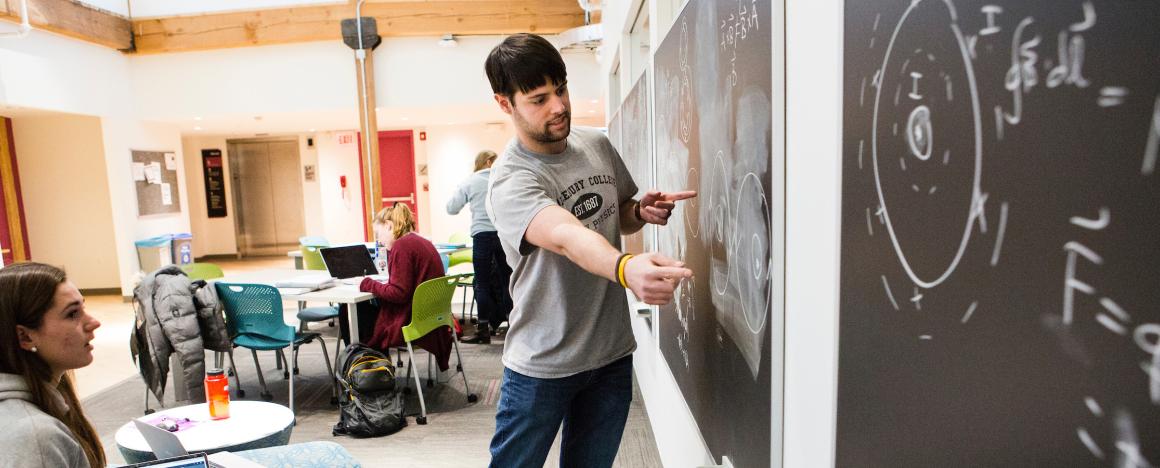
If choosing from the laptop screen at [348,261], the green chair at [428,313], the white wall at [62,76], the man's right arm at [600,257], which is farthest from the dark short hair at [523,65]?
the white wall at [62,76]

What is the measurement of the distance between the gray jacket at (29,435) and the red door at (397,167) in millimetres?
9554

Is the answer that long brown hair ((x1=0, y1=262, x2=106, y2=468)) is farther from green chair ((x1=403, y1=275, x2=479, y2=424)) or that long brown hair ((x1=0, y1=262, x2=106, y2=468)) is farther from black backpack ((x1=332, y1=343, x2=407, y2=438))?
green chair ((x1=403, y1=275, x2=479, y2=424))

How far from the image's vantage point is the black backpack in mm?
3578

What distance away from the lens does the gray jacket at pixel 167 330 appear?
3.74 metres

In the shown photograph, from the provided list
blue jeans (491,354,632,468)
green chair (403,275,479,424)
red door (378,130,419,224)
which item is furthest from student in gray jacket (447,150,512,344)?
red door (378,130,419,224)

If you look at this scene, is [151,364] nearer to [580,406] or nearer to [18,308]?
[18,308]

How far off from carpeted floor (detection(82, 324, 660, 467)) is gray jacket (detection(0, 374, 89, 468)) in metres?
1.92

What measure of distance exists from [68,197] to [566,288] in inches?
384

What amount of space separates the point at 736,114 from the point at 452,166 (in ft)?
32.6

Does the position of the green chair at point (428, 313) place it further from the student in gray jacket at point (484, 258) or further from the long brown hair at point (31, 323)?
the long brown hair at point (31, 323)

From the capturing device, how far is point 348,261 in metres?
4.55

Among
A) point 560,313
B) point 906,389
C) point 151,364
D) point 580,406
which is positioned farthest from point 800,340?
point 151,364

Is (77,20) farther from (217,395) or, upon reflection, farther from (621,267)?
(621,267)

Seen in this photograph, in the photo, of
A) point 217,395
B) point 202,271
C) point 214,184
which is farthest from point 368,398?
point 214,184
